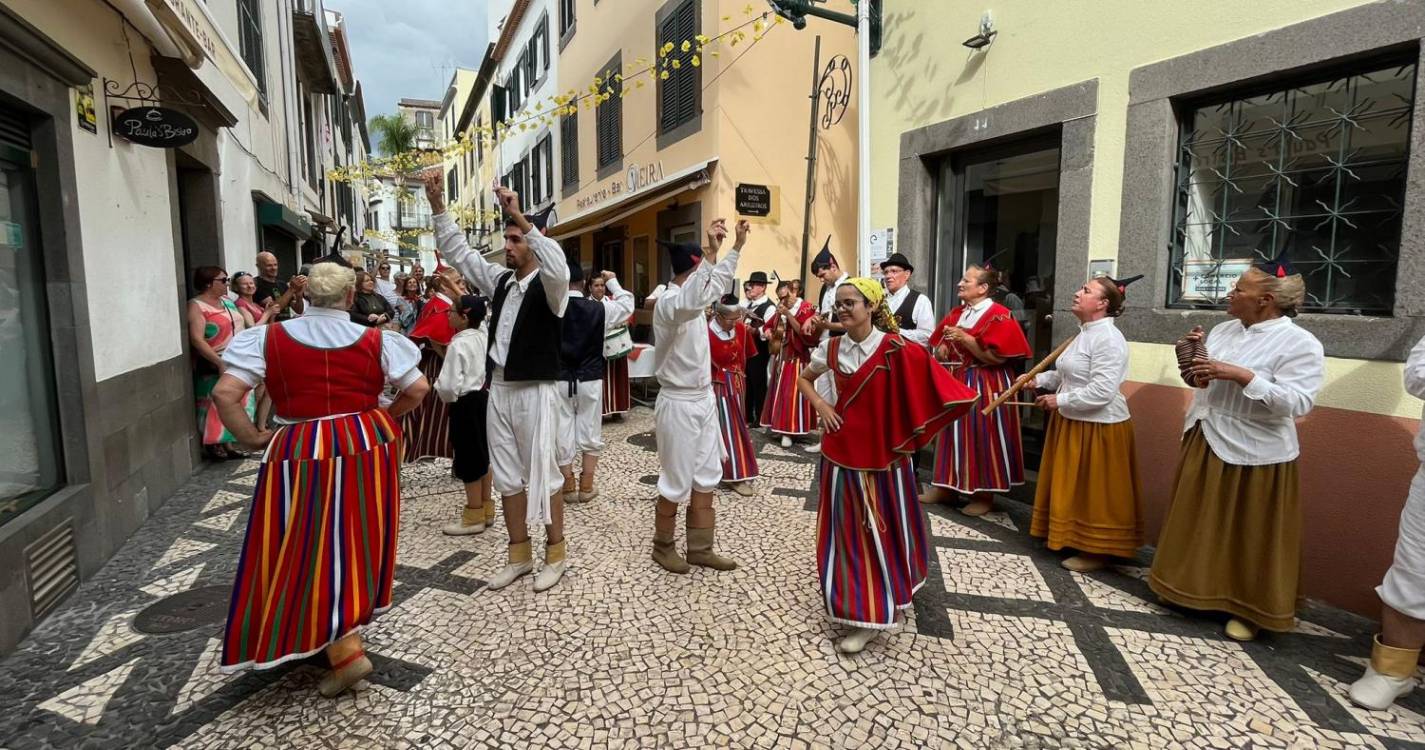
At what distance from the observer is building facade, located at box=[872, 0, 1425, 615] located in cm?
344

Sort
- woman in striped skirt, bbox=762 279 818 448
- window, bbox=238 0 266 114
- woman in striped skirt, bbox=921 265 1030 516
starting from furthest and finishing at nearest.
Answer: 1. window, bbox=238 0 266 114
2. woman in striped skirt, bbox=762 279 818 448
3. woman in striped skirt, bbox=921 265 1030 516

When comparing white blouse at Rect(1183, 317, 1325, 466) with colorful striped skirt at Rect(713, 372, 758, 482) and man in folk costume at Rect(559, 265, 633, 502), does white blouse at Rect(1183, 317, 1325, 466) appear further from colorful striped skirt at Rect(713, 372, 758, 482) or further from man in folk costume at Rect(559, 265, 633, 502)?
man in folk costume at Rect(559, 265, 633, 502)

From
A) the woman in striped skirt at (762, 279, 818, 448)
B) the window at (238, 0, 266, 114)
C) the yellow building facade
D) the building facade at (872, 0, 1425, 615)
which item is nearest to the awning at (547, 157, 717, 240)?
the yellow building facade

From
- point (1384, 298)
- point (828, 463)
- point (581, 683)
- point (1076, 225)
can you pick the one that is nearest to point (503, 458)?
point (581, 683)

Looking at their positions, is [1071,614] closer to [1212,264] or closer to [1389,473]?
[1389,473]

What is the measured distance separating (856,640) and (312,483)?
2261 millimetres

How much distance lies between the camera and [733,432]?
5293 mm

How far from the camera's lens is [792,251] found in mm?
9023

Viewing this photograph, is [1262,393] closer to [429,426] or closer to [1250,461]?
[1250,461]

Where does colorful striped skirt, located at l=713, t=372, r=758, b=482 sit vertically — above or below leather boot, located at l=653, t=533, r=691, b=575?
above

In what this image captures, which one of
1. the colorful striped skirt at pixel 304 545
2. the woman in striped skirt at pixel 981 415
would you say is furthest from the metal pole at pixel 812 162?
the colorful striped skirt at pixel 304 545

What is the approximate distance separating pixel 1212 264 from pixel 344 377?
4.72 meters

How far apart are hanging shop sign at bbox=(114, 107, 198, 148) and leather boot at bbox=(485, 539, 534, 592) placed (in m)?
3.43

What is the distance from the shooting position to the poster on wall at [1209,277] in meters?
4.14
